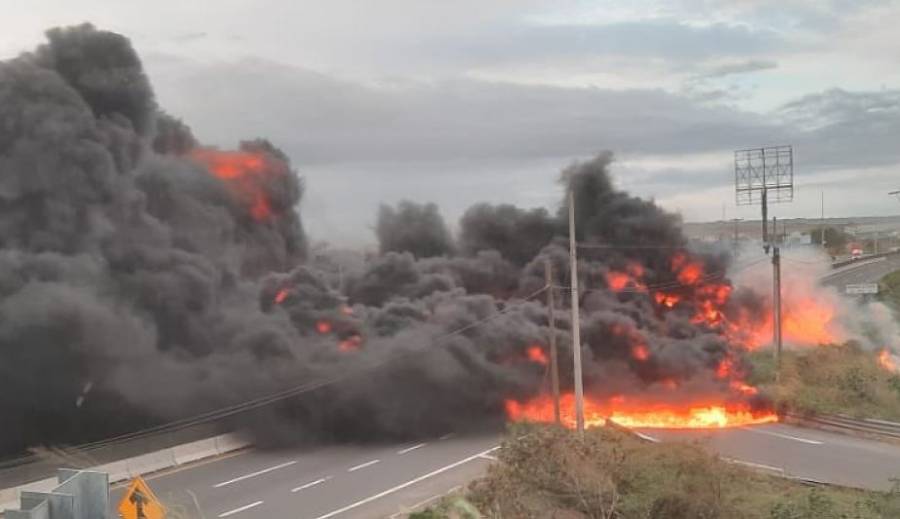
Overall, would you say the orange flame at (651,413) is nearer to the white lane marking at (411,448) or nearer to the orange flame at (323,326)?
the white lane marking at (411,448)

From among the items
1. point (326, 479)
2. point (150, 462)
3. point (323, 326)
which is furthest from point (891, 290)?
point (150, 462)

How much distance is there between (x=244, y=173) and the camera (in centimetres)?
3503

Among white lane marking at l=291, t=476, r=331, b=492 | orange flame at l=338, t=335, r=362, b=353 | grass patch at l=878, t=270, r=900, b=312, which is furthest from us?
grass patch at l=878, t=270, r=900, b=312

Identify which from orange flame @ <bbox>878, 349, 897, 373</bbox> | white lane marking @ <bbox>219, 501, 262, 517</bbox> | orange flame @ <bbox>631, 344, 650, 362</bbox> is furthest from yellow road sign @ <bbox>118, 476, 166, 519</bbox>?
orange flame @ <bbox>878, 349, 897, 373</bbox>

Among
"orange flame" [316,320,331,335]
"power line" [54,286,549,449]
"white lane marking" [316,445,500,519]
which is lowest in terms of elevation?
"white lane marking" [316,445,500,519]

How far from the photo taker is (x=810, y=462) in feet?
81.2

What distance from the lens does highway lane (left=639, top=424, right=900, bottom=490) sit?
2308 centimetres

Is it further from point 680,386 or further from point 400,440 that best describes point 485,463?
point 680,386

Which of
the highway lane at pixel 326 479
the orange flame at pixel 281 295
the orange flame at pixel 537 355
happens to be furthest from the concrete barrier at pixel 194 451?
the orange flame at pixel 537 355

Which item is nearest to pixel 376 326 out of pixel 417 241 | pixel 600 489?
pixel 417 241

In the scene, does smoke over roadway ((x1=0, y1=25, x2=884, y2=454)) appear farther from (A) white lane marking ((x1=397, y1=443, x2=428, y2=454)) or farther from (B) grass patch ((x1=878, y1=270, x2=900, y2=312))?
(B) grass patch ((x1=878, y1=270, x2=900, y2=312))

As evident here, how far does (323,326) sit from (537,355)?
27.4 ft

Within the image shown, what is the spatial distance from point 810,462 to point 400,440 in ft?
44.5

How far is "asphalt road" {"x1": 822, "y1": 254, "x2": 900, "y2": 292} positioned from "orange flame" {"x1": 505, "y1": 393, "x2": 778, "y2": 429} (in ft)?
119
